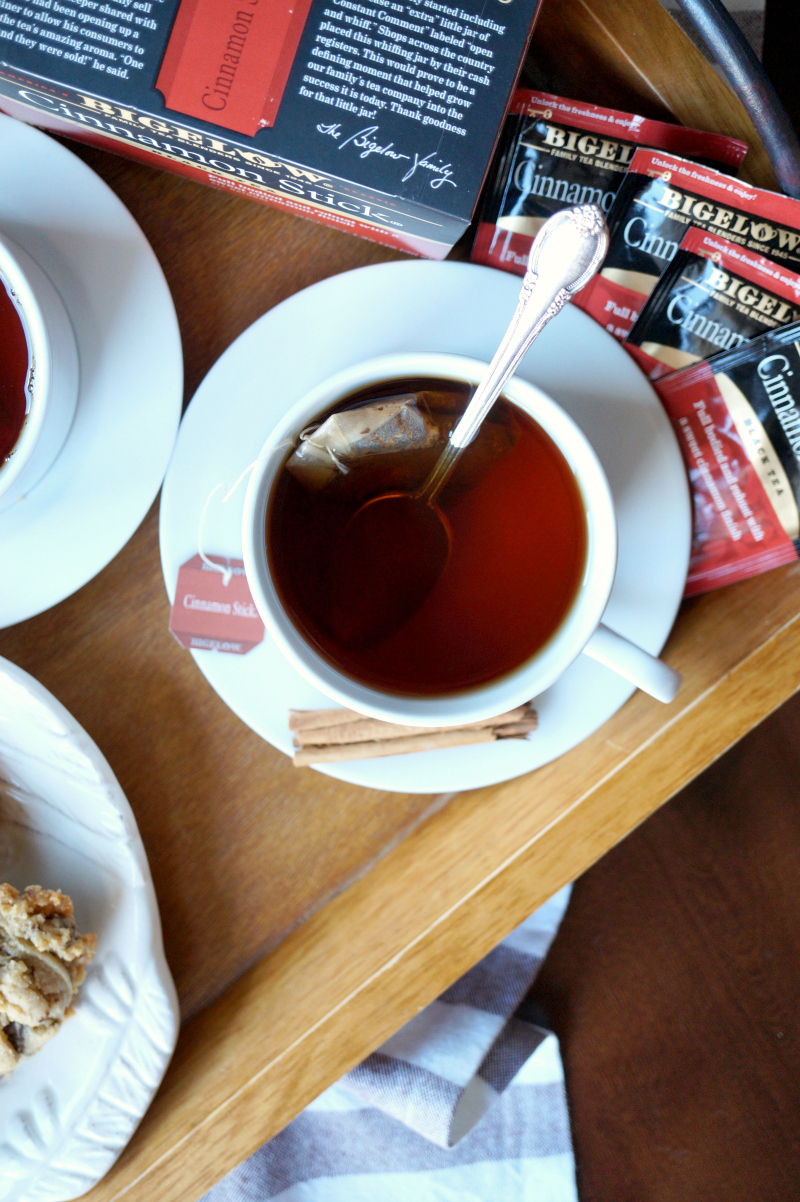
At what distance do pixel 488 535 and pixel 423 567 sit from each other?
0.26 feet

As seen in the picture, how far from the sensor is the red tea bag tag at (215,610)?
2.72ft

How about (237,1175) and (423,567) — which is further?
(237,1175)

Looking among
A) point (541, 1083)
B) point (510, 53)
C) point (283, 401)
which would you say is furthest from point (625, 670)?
point (541, 1083)

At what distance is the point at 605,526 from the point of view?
2.36 feet

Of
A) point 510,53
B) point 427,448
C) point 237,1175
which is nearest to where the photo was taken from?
point 510,53

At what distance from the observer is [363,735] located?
2.81 ft

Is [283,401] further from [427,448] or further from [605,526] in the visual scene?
[605,526]

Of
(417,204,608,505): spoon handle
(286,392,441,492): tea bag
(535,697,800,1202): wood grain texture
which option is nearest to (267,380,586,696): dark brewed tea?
(286,392,441,492): tea bag

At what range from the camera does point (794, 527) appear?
2.81ft

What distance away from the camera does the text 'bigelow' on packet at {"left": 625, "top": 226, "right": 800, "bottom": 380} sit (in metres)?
0.82

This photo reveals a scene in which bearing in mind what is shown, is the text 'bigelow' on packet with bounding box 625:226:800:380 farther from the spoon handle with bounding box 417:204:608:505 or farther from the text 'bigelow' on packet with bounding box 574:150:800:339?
the spoon handle with bounding box 417:204:608:505

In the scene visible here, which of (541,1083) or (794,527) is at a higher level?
(794,527)

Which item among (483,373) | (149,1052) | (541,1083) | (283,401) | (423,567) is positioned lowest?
(541,1083)

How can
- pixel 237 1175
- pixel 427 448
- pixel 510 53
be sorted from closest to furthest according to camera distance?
pixel 510 53 → pixel 427 448 → pixel 237 1175
